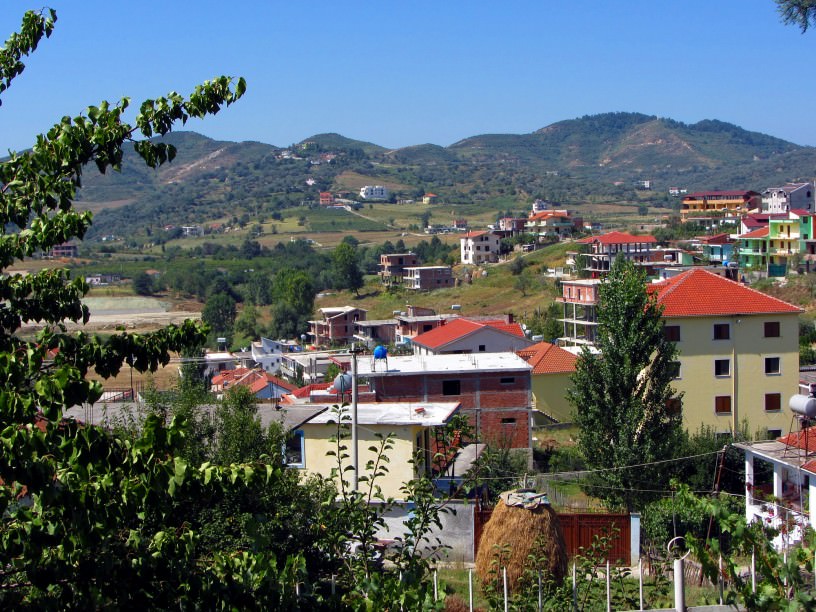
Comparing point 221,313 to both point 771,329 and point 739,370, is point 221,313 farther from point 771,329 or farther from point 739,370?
point 771,329

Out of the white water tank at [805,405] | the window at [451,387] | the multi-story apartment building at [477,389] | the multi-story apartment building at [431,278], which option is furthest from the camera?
the multi-story apartment building at [431,278]

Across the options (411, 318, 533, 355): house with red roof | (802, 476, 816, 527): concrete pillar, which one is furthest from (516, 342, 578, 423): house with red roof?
(802, 476, 816, 527): concrete pillar

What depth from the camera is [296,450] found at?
16.6 meters

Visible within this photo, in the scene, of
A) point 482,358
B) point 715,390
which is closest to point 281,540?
point 482,358

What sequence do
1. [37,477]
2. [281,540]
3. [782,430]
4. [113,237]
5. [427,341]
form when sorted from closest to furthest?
[37,477] < [281,540] < [782,430] < [427,341] < [113,237]

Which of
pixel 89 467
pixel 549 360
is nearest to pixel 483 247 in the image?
pixel 549 360

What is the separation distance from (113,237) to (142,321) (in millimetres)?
93755

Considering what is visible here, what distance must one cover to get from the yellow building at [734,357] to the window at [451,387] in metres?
5.47

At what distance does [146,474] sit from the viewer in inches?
114

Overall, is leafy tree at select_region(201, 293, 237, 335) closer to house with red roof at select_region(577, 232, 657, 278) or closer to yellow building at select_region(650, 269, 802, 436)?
house with red roof at select_region(577, 232, 657, 278)

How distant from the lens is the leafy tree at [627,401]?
16297mm

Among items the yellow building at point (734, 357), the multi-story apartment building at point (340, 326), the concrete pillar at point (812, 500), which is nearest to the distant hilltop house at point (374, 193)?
the multi-story apartment building at point (340, 326)

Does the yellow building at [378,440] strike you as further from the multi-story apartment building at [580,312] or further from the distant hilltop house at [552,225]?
the distant hilltop house at [552,225]

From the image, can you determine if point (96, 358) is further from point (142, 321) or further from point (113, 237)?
point (113, 237)
